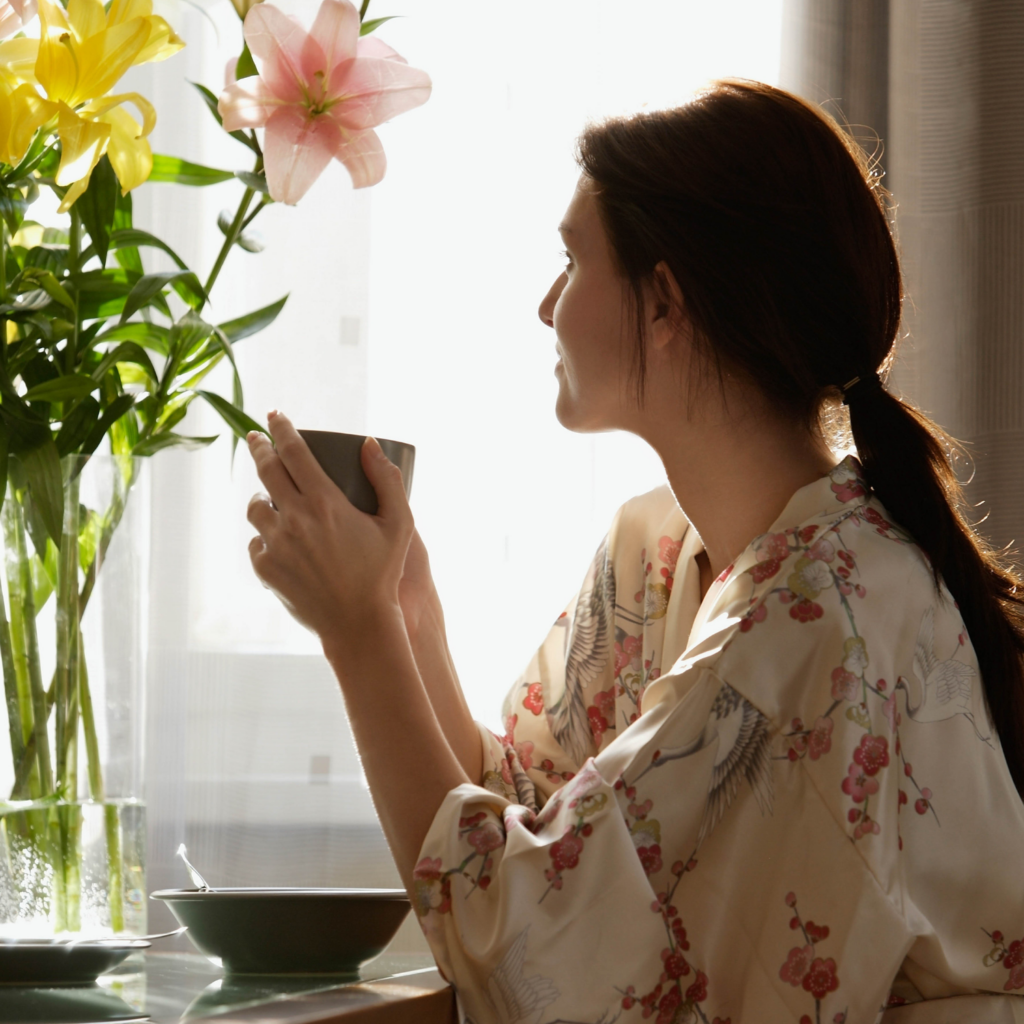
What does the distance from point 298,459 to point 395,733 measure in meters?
0.19

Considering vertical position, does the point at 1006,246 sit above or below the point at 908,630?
above

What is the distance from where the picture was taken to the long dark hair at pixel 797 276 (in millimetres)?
902

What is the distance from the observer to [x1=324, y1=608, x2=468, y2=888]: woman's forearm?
76 cm

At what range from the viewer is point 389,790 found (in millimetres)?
770

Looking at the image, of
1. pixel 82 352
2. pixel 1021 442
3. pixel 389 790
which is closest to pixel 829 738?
pixel 389 790

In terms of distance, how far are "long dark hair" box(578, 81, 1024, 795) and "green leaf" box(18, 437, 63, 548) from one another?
44 centimetres

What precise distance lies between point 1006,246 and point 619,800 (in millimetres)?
1174

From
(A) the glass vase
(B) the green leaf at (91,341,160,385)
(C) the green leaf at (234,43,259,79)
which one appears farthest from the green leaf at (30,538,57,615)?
(C) the green leaf at (234,43,259,79)

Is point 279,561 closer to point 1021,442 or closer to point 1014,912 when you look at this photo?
point 1014,912

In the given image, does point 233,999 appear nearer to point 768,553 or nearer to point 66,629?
point 66,629

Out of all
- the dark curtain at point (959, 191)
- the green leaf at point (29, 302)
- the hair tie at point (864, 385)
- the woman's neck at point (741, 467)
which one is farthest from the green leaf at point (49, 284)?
the dark curtain at point (959, 191)

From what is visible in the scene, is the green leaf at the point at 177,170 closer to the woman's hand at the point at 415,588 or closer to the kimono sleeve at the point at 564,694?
the woman's hand at the point at 415,588

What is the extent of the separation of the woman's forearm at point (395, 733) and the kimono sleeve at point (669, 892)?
23 mm

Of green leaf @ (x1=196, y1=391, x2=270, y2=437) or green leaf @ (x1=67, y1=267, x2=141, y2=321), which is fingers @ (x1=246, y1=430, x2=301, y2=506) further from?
green leaf @ (x1=67, y1=267, x2=141, y2=321)
